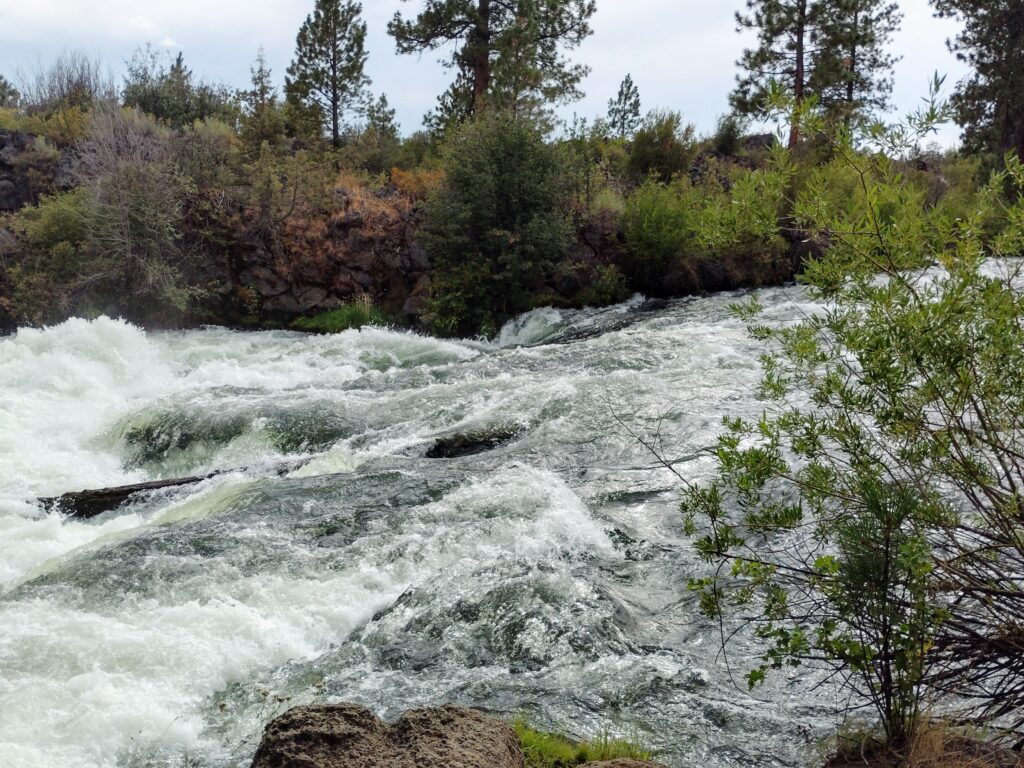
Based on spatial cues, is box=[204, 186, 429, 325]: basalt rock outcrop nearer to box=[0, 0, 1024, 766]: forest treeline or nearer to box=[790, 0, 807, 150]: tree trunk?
box=[0, 0, 1024, 766]: forest treeline

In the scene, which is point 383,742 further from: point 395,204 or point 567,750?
point 395,204

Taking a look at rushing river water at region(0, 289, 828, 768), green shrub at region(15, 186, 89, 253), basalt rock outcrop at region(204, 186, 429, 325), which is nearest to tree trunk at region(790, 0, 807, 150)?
basalt rock outcrop at region(204, 186, 429, 325)

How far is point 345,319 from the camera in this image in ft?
53.4

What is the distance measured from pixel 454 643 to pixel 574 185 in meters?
14.3

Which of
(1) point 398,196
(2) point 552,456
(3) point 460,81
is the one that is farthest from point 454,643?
(3) point 460,81

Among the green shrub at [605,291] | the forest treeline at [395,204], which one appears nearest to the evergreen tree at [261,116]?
the forest treeline at [395,204]

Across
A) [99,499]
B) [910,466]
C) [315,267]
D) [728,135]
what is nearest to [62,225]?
[315,267]

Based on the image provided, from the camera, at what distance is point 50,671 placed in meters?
4.28

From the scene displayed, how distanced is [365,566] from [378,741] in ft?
9.13

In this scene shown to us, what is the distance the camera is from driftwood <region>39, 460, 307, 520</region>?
282 inches

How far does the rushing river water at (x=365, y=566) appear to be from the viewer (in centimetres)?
401

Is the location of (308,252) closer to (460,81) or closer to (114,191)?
(114,191)

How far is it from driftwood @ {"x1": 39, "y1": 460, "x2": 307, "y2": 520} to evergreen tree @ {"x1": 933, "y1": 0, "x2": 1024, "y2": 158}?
2950 cm

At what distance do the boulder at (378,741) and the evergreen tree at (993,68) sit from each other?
31066 mm
